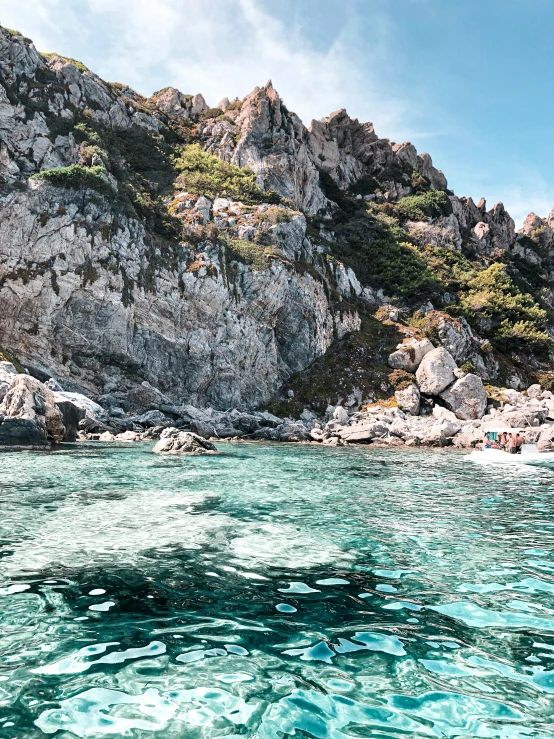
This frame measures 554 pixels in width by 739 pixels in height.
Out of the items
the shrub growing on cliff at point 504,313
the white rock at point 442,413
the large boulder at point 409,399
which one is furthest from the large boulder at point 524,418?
the shrub growing on cliff at point 504,313

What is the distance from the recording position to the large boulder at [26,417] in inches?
1113

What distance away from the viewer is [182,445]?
2962 centimetres

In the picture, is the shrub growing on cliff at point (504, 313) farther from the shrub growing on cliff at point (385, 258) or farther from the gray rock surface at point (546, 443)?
the gray rock surface at point (546, 443)

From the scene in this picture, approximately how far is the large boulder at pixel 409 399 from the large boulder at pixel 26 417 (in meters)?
40.2

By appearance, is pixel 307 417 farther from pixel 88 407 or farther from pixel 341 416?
pixel 88 407

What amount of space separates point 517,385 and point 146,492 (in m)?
67.5

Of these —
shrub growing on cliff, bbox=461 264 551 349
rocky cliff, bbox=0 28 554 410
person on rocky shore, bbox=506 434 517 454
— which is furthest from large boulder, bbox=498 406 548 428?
shrub growing on cliff, bbox=461 264 551 349

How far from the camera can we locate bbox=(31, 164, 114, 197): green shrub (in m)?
55.8

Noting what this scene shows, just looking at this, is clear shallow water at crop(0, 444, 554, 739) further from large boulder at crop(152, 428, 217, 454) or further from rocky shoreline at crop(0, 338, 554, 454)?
rocky shoreline at crop(0, 338, 554, 454)

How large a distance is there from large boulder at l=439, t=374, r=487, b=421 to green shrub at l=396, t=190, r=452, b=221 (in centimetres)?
5650

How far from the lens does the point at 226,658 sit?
502 cm

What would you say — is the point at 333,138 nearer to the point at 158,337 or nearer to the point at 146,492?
the point at 158,337

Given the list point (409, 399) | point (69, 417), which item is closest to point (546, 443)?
point (409, 399)

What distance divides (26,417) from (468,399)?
46.3 m
